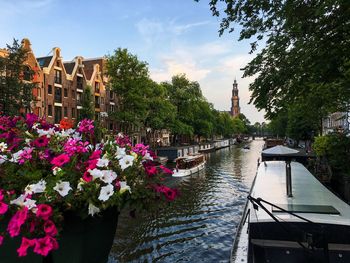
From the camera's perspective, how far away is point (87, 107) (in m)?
47.2

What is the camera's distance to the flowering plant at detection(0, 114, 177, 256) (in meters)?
2.11

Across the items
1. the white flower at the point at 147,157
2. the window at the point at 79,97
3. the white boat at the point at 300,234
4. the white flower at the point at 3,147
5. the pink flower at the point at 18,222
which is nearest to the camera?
the pink flower at the point at 18,222

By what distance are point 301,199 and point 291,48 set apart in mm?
5471

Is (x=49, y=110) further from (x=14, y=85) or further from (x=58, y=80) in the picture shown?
(x=14, y=85)

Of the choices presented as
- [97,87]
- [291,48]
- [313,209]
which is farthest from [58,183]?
[97,87]

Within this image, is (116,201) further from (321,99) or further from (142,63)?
(142,63)

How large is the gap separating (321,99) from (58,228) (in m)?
15.7

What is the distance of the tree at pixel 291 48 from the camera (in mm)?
10672

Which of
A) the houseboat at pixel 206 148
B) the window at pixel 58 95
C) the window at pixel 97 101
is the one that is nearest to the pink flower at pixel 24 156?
the window at pixel 58 95

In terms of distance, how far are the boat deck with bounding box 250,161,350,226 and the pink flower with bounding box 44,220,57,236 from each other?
6684 mm

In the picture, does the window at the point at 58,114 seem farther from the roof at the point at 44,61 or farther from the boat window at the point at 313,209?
→ the boat window at the point at 313,209

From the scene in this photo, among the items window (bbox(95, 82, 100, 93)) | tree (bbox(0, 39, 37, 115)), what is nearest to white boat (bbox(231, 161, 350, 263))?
tree (bbox(0, 39, 37, 115))

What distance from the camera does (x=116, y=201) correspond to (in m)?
2.38

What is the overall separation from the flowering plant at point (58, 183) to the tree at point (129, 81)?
43.0 m
